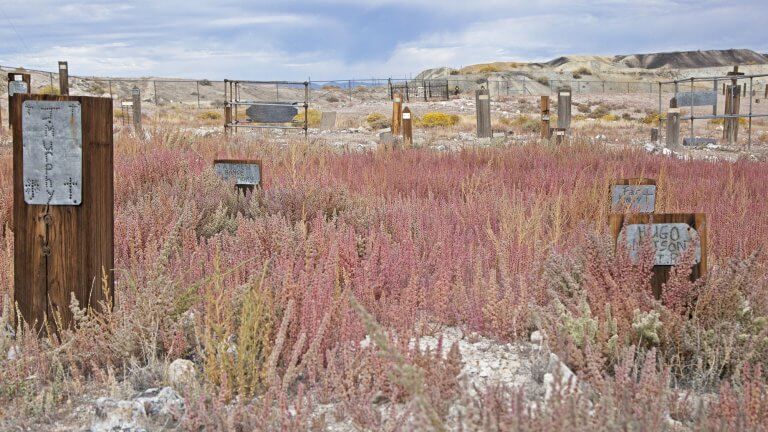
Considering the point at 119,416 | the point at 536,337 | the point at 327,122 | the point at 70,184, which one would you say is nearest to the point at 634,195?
the point at 536,337

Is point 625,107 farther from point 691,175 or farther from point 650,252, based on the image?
point 650,252

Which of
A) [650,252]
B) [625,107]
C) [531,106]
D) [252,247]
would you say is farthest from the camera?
[625,107]

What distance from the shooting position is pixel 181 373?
2.72m

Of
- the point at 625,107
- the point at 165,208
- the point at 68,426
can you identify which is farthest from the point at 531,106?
the point at 68,426

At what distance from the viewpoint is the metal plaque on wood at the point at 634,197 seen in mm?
5371

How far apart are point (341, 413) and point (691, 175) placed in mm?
7448

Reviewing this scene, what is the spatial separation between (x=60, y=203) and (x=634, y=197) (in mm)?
4025

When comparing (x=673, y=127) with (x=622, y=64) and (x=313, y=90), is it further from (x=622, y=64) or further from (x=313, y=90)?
(x=622, y=64)

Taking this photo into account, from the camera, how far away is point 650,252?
3.26 meters

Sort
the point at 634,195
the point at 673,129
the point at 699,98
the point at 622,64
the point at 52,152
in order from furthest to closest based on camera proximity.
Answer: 1. the point at 622,64
2. the point at 699,98
3. the point at 673,129
4. the point at 634,195
5. the point at 52,152

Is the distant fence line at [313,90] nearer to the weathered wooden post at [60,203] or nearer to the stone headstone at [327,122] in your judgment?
the stone headstone at [327,122]

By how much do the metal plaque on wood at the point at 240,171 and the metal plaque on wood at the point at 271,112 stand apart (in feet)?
32.4

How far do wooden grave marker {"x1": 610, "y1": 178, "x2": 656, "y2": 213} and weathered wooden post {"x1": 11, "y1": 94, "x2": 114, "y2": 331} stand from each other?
3.62 m

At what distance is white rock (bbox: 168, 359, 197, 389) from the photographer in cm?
261
